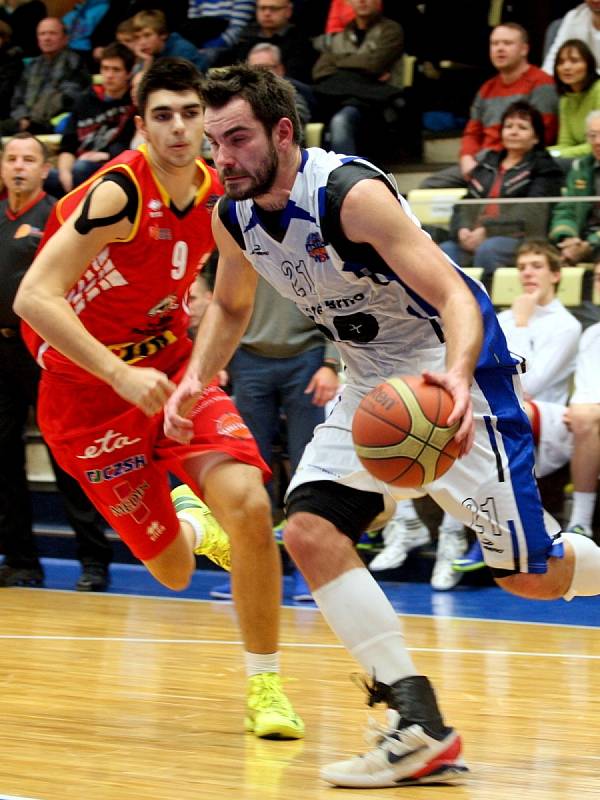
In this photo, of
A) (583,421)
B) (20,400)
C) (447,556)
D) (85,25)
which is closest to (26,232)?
(20,400)

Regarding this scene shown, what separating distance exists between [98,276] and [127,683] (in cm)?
151

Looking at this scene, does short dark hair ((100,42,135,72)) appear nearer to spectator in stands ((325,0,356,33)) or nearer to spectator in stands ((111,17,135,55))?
spectator in stands ((111,17,135,55))

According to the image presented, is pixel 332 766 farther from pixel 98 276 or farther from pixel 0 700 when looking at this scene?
pixel 98 276

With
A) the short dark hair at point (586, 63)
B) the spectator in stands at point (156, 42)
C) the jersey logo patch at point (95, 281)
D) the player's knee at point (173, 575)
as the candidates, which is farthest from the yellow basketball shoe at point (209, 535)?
the spectator in stands at point (156, 42)

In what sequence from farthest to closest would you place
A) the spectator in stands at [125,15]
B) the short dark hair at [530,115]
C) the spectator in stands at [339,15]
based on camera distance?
the spectator in stands at [125,15], the spectator in stands at [339,15], the short dark hair at [530,115]

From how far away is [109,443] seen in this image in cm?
460

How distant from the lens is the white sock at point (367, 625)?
135 inches

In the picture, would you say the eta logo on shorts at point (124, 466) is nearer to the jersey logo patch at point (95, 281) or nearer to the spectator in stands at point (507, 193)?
the jersey logo patch at point (95, 281)

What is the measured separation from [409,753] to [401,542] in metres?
3.78

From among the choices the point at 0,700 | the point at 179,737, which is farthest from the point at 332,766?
the point at 0,700

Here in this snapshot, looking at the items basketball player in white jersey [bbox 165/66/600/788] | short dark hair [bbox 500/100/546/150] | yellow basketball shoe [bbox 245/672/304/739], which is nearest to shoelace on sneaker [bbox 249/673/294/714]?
yellow basketball shoe [bbox 245/672/304/739]

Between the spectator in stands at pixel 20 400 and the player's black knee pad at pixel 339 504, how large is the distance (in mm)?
3802

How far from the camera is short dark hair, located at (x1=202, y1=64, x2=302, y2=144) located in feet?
11.5

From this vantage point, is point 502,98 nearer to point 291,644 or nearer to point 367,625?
point 291,644
